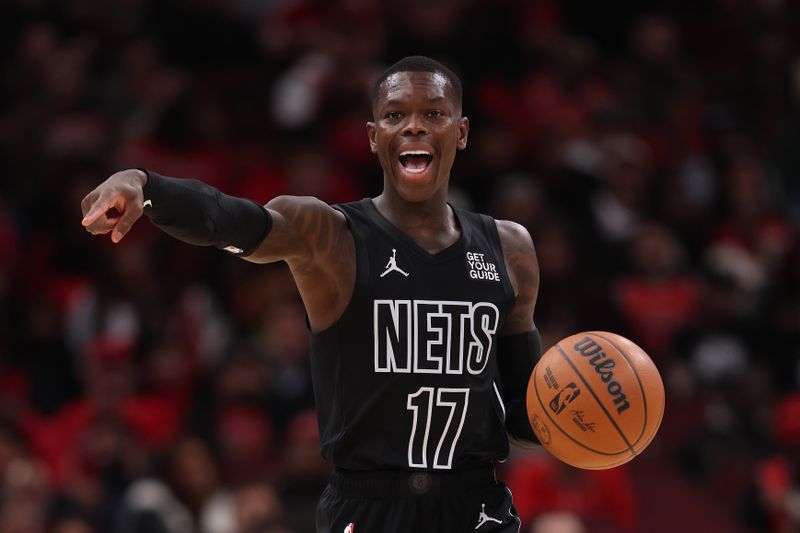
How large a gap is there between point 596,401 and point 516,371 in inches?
22.0

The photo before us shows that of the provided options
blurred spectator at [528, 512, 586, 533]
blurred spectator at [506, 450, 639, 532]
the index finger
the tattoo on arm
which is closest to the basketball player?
the tattoo on arm

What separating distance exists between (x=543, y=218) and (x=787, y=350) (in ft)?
7.49

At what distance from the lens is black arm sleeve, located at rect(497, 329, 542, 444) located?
5047 millimetres

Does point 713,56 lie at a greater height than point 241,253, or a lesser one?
lesser

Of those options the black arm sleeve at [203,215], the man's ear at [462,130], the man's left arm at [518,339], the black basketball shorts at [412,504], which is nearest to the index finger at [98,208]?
the black arm sleeve at [203,215]

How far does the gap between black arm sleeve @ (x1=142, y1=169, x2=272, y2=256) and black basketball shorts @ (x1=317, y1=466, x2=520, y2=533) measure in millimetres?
960

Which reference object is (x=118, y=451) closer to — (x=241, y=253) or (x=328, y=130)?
(x=328, y=130)

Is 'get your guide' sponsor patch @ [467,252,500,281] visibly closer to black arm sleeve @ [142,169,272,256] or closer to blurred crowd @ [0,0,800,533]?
black arm sleeve @ [142,169,272,256]

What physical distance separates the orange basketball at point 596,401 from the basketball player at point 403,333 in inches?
8.9

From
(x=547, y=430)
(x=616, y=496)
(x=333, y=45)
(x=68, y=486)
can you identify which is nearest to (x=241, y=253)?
(x=547, y=430)

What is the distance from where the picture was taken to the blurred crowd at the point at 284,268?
29.7 ft

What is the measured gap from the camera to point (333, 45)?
11336 millimetres

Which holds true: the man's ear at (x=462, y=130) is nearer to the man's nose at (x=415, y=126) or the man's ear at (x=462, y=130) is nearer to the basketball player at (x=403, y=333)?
the basketball player at (x=403, y=333)

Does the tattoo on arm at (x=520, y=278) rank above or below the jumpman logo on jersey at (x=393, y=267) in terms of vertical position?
below
